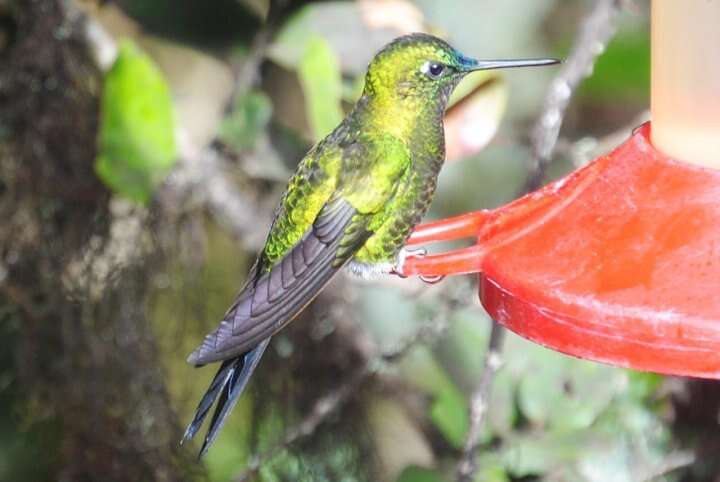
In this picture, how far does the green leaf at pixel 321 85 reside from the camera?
7.38 feet

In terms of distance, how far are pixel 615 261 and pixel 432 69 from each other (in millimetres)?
560

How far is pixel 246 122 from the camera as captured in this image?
2486mm

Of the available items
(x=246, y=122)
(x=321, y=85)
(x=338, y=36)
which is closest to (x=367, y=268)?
(x=321, y=85)

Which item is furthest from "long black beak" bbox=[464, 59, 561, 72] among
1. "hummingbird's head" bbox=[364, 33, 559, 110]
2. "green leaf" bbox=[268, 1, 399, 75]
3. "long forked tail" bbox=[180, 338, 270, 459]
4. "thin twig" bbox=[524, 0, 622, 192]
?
"green leaf" bbox=[268, 1, 399, 75]

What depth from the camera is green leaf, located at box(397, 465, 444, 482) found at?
2473 mm

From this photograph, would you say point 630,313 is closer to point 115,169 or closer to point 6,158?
point 115,169

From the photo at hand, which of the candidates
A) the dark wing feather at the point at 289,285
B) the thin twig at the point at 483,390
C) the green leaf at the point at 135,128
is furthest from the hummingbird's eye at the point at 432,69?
the green leaf at the point at 135,128

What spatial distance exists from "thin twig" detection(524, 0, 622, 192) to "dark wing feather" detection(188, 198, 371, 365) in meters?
0.38

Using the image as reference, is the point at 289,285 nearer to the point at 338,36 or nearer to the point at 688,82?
the point at 688,82

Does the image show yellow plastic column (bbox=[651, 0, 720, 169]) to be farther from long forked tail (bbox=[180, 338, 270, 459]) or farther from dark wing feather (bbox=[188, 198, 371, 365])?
long forked tail (bbox=[180, 338, 270, 459])

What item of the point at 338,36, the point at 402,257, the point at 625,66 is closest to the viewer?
the point at 402,257

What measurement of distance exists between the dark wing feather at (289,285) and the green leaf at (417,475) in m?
0.81

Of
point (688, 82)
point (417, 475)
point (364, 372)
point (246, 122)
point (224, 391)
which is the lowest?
point (417, 475)

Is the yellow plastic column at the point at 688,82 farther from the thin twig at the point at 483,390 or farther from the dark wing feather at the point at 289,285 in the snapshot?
the thin twig at the point at 483,390
